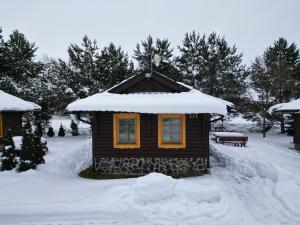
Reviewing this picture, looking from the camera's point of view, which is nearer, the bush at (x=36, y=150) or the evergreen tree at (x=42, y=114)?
the bush at (x=36, y=150)

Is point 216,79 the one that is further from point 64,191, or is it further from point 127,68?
point 64,191

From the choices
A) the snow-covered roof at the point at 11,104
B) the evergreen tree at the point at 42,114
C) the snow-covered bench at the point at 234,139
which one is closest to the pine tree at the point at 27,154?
the snow-covered roof at the point at 11,104

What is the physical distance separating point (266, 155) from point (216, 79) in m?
18.2

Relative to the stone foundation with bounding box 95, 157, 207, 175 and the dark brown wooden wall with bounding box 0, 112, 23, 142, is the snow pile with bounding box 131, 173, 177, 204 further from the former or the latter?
the dark brown wooden wall with bounding box 0, 112, 23, 142

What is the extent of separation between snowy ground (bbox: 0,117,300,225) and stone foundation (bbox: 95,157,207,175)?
1037mm

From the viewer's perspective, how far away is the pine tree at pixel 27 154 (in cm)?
1125

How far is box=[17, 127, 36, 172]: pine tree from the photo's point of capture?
11250 mm

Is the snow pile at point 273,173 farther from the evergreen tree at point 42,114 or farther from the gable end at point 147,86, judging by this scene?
the evergreen tree at point 42,114

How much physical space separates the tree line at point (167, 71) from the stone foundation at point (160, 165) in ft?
56.1

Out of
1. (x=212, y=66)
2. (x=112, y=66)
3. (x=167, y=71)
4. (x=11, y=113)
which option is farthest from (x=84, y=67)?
(x=212, y=66)

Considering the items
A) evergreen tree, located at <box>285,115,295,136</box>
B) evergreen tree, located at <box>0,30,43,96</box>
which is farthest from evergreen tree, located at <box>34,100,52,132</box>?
evergreen tree, located at <box>285,115,295,136</box>

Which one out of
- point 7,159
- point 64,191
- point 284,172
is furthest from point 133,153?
point 284,172

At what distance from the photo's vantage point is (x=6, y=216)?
6.91 m

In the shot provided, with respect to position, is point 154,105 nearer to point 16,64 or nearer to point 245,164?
point 245,164
